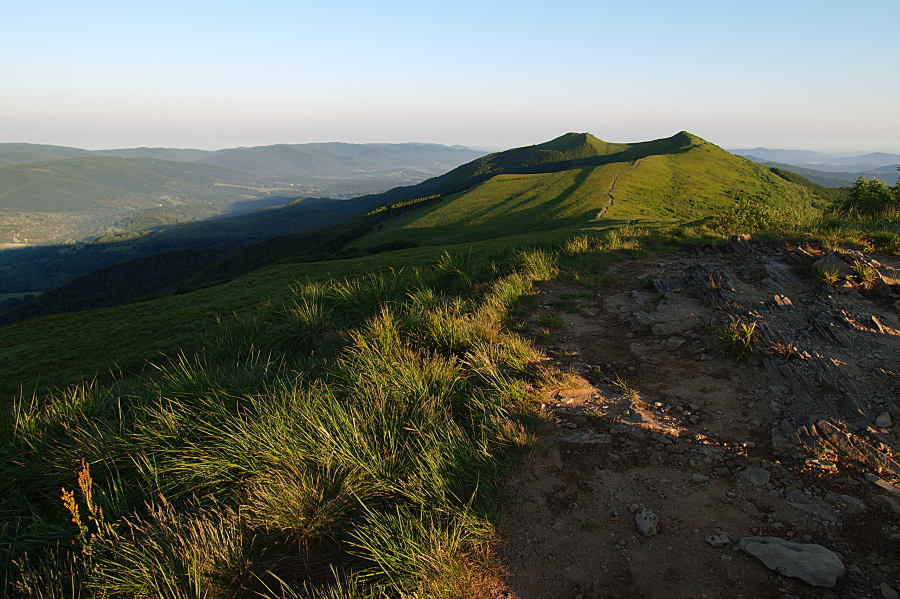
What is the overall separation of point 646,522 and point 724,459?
1.07 metres

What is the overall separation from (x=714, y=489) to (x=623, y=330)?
334cm

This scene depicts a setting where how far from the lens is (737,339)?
4.89 m

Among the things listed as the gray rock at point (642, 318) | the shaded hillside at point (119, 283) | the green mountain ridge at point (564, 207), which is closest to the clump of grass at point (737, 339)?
the gray rock at point (642, 318)

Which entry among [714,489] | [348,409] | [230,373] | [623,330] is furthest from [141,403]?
[623,330]

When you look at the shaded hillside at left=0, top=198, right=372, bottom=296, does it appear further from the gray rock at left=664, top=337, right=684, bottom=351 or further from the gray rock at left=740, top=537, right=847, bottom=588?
the gray rock at left=740, top=537, right=847, bottom=588

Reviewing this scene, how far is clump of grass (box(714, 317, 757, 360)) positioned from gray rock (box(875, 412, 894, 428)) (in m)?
1.32

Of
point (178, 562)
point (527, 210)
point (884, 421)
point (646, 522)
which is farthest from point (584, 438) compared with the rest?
point (527, 210)

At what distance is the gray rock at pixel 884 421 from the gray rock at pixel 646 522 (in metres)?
2.23

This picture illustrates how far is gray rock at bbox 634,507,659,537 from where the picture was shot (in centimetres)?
281

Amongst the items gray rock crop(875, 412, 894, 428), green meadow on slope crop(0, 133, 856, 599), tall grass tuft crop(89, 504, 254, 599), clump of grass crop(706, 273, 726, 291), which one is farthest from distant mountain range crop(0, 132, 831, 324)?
tall grass tuft crop(89, 504, 254, 599)

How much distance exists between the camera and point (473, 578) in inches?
103

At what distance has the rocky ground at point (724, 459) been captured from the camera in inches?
99.5

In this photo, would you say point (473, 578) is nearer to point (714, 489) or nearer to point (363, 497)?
point (363, 497)

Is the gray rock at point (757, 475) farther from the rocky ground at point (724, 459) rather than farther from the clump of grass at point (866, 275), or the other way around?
the clump of grass at point (866, 275)
